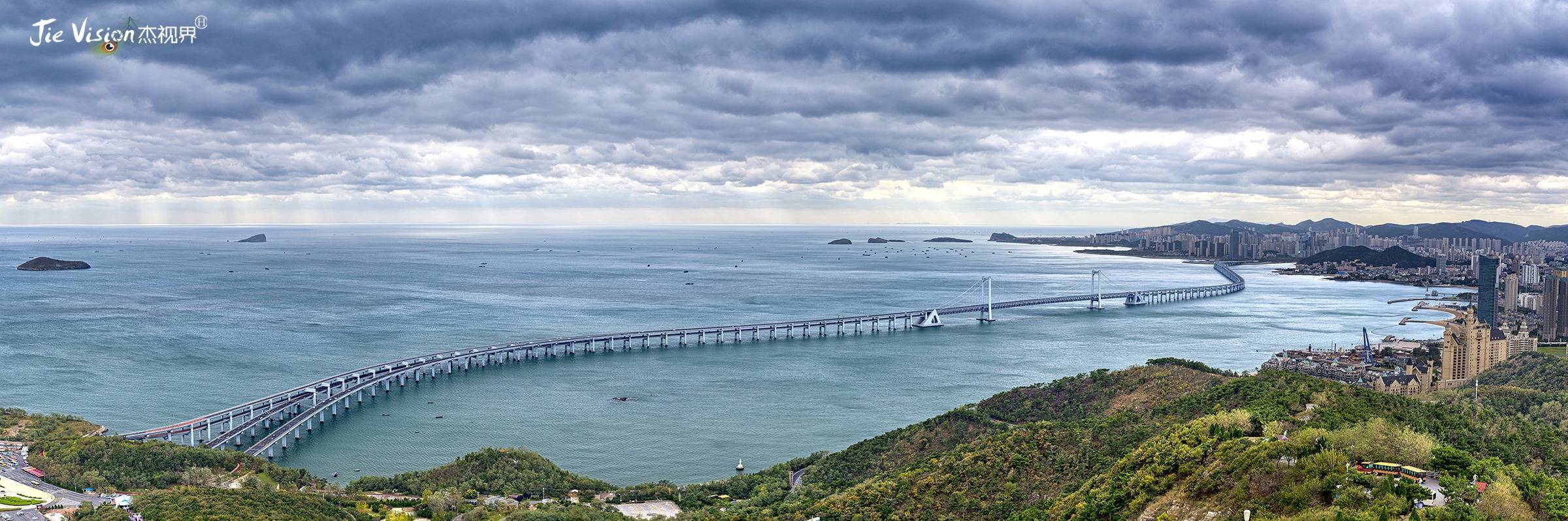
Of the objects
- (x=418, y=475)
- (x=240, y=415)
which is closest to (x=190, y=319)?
(x=240, y=415)

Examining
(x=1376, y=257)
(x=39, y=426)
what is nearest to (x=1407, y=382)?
(x=39, y=426)

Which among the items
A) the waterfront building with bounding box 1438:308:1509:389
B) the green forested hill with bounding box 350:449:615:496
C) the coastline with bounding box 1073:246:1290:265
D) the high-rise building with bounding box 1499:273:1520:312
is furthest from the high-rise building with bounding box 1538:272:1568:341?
the coastline with bounding box 1073:246:1290:265

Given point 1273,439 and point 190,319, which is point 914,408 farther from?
point 190,319

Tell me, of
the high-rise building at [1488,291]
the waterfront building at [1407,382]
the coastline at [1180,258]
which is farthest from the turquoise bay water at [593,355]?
the coastline at [1180,258]

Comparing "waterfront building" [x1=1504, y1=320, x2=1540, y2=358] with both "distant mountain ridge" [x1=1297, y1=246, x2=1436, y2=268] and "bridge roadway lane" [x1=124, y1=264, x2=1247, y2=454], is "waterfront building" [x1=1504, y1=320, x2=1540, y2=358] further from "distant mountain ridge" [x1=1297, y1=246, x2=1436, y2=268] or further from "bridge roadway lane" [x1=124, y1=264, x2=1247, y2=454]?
"distant mountain ridge" [x1=1297, y1=246, x2=1436, y2=268]

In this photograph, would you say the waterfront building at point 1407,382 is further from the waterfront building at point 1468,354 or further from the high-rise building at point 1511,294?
the high-rise building at point 1511,294

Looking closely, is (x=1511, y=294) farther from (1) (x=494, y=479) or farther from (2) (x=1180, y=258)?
(1) (x=494, y=479)

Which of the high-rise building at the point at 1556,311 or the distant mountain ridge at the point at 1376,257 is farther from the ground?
the distant mountain ridge at the point at 1376,257
